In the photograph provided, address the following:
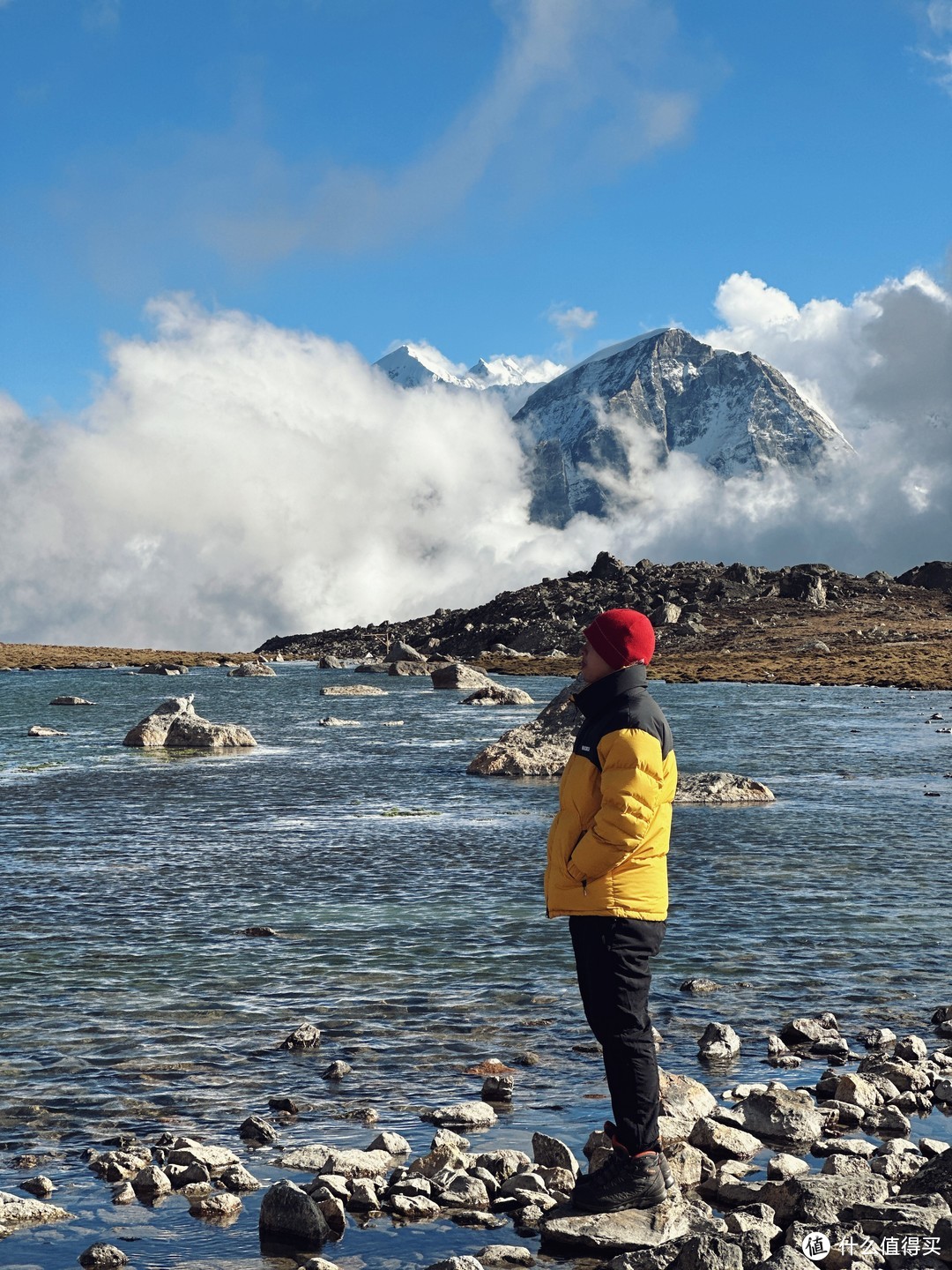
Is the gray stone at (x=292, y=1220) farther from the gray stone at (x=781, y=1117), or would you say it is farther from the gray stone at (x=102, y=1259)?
the gray stone at (x=781, y=1117)

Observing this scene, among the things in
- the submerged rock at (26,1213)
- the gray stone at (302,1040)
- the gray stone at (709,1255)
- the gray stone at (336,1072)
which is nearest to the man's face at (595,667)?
the gray stone at (709,1255)

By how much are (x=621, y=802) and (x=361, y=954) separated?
814 cm

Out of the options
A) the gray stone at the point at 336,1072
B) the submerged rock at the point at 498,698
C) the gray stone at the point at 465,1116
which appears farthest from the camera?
the submerged rock at the point at 498,698

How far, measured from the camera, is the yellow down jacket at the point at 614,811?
7977 mm

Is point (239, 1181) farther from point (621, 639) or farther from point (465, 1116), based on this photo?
point (621, 639)

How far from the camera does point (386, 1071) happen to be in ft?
35.6

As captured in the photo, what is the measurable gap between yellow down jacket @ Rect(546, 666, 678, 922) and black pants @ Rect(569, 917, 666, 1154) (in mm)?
129

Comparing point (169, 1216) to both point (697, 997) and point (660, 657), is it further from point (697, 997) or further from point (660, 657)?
point (660, 657)

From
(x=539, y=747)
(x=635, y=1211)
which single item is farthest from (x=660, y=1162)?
(x=539, y=747)

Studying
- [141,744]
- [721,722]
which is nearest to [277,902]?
[141,744]

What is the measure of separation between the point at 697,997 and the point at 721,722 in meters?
48.7

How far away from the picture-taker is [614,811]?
7.96m

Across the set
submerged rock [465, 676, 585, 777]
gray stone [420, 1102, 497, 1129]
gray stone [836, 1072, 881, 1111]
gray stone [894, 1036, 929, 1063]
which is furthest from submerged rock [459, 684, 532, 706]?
gray stone [420, 1102, 497, 1129]

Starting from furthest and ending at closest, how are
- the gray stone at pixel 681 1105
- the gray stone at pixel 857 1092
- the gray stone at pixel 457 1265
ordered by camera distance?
the gray stone at pixel 857 1092 < the gray stone at pixel 681 1105 < the gray stone at pixel 457 1265
